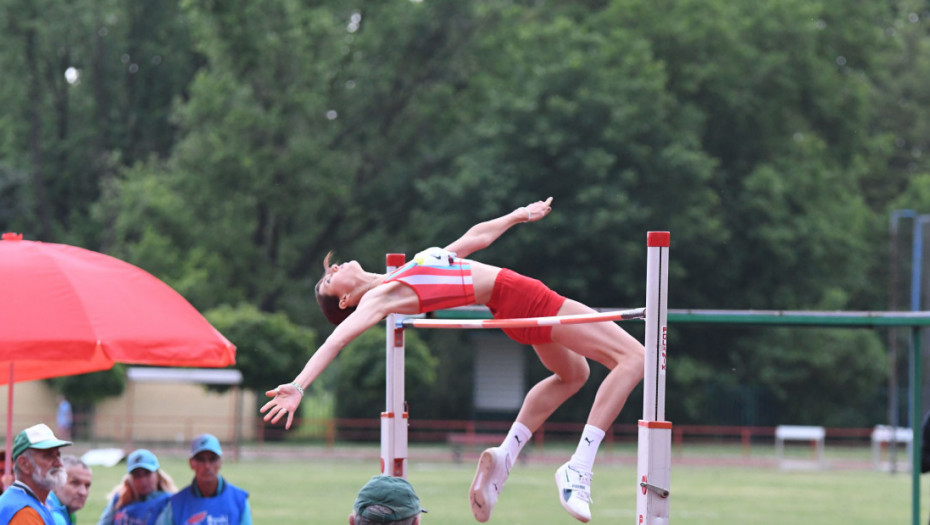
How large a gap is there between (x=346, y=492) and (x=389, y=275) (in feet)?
53.7

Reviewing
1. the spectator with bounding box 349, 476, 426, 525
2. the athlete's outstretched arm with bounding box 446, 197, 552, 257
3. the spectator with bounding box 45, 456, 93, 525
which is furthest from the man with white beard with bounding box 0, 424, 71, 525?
the spectator with bounding box 349, 476, 426, 525

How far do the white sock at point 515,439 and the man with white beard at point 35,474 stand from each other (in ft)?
6.43

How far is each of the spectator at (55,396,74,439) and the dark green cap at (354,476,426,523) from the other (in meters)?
30.2

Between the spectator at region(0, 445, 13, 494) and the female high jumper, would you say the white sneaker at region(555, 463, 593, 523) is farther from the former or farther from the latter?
the spectator at region(0, 445, 13, 494)

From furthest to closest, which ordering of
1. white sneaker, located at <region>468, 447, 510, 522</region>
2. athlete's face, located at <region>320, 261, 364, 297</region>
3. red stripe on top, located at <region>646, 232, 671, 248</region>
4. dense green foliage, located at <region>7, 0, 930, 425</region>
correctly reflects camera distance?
dense green foliage, located at <region>7, 0, 930, 425</region>, white sneaker, located at <region>468, 447, 510, 522</region>, athlete's face, located at <region>320, 261, 364, 297</region>, red stripe on top, located at <region>646, 232, 671, 248</region>

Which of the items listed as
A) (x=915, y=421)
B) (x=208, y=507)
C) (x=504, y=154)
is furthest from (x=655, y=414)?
(x=504, y=154)

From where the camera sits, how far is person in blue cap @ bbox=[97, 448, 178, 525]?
7789 mm

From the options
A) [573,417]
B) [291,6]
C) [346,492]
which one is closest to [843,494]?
[346,492]

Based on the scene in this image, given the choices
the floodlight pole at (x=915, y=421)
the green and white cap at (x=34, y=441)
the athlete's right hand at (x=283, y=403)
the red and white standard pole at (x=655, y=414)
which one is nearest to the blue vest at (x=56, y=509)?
the green and white cap at (x=34, y=441)

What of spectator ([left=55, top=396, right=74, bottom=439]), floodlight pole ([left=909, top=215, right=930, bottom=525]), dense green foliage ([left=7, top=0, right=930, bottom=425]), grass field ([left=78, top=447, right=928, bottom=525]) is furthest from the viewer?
dense green foliage ([left=7, top=0, right=930, bottom=425])

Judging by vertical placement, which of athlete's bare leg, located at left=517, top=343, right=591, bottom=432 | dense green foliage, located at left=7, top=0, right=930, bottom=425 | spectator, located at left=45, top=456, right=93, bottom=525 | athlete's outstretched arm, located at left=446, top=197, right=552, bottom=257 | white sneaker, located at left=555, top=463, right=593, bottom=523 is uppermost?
dense green foliage, located at left=7, top=0, right=930, bottom=425

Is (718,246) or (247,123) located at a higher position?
(247,123)

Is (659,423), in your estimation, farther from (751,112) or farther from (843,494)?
(751,112)

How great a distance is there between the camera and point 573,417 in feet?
125
